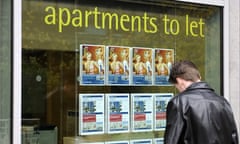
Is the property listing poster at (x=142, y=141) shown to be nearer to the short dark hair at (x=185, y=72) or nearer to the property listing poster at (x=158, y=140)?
the property listing poster at (x=158, y=140)

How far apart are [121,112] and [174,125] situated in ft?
8.89

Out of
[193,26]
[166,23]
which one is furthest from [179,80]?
[193,26]

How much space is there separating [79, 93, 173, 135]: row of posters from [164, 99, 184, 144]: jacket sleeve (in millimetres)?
2434

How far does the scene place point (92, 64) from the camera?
653 cm

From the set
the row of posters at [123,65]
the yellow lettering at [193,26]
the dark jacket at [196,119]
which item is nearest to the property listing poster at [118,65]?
the row of posters at [123,65]

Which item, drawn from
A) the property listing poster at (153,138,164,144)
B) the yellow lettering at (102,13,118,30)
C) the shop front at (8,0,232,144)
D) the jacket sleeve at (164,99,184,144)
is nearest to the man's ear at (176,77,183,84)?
the jacket sleeve at (164,99,184,144)

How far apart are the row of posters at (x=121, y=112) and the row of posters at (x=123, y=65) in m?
0.18

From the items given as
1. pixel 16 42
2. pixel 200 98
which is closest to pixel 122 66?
pixel 16 42

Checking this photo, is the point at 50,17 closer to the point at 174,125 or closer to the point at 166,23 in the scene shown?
the point at 166,23

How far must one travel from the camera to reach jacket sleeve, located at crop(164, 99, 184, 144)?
4.07 metres

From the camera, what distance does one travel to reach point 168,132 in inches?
162

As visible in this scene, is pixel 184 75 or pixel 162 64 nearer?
pixel 184 75

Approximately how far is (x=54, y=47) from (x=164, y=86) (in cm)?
169

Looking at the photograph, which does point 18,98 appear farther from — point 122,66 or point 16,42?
point 122,66
